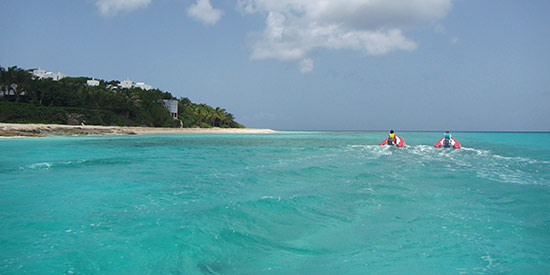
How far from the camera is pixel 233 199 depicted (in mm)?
6367

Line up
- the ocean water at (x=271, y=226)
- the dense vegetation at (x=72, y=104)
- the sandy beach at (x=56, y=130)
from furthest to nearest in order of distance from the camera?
the dense vegetation at (x=72, y=104) → the sandy beach at (x=56, y=130) → the ocean water at (x=271, y=226)

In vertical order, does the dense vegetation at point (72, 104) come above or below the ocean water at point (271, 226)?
above

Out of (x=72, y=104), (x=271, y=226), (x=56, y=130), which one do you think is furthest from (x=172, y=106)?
(x=271, y=226)

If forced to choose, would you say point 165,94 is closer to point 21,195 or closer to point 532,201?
point 21,195

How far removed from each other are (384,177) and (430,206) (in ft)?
11.6

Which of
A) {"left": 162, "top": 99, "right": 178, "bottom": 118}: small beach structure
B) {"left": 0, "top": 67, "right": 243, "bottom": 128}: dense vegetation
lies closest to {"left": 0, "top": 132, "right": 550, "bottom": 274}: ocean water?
{"left": 0, "top": 67, "right": 243, "bottom": 128}: dense vegetation

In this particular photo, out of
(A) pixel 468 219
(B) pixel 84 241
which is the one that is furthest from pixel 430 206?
(B) pixel 84 241

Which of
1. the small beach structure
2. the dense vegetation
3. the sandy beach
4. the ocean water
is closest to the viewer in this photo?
the ocean water

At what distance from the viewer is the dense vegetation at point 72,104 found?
38594 mm

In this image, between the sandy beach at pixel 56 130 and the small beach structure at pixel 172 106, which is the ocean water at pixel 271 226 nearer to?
the sandy beach at pixel 56 130

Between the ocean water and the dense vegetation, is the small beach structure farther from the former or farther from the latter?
the ocean water

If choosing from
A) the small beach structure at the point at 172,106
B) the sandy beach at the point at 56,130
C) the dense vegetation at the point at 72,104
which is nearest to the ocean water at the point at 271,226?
the sandy beach at the point at 56,130

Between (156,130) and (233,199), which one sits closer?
(233,199)

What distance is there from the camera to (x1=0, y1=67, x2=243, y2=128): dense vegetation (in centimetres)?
3859
